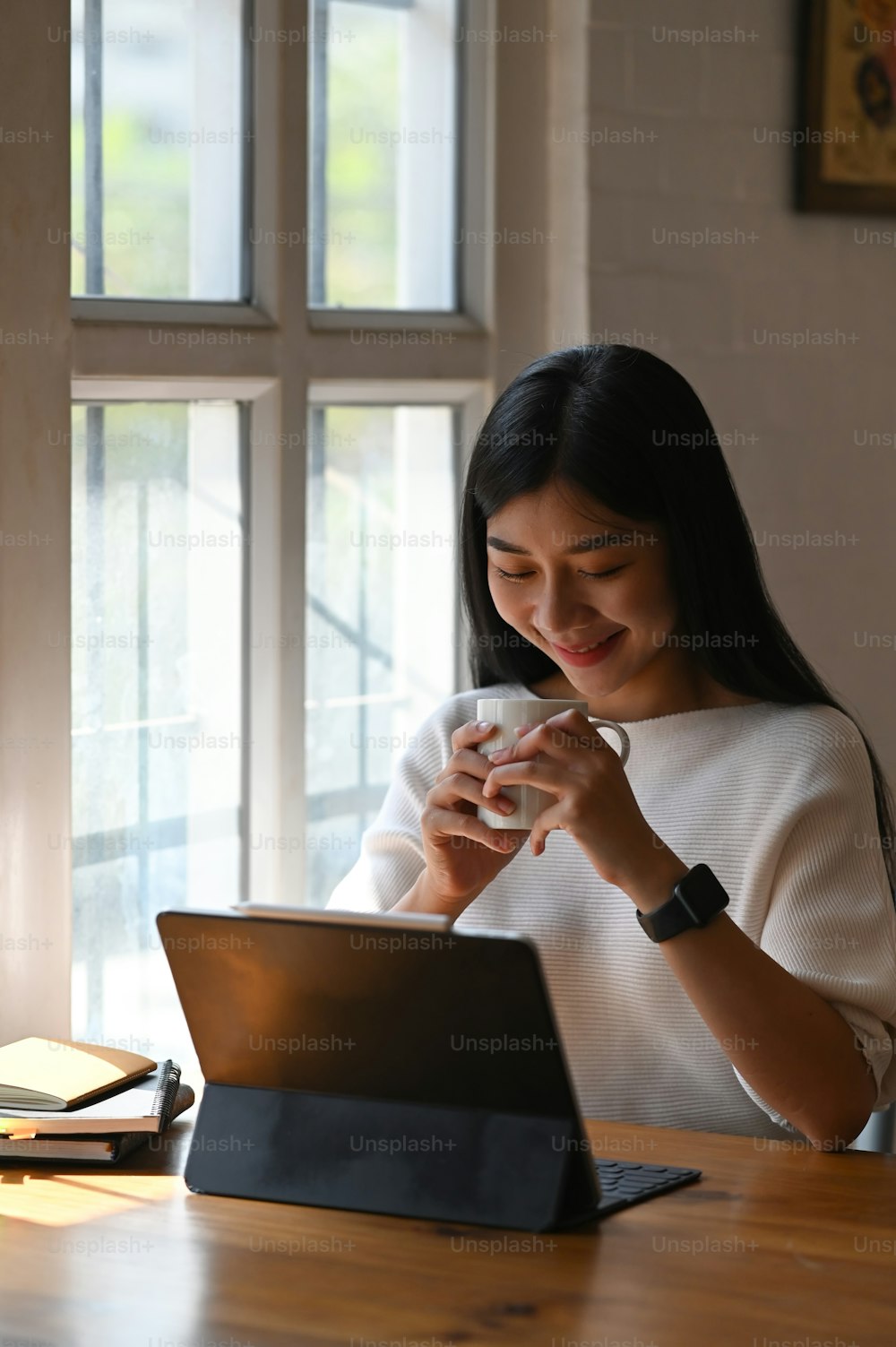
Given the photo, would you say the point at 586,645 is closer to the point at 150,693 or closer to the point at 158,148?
the point at 150,693

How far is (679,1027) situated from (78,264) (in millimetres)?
1165

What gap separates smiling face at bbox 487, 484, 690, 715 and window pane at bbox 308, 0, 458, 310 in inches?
31.3

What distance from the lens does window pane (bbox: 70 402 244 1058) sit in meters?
2.08

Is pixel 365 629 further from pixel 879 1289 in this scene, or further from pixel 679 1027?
pixel 879 1289

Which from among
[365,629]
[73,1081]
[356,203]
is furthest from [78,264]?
[73,1081]

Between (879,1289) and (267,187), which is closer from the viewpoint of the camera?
(879,1289)

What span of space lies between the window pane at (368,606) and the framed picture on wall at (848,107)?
2.42 feet

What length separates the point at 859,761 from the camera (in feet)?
5.36

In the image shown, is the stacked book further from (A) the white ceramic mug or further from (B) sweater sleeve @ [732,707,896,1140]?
(B) sweater sleeve @ [732,707,896,1140]

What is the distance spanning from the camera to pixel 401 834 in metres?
1.80

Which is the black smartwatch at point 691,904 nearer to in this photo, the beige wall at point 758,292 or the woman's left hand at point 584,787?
the woman's left hand at point 584,787

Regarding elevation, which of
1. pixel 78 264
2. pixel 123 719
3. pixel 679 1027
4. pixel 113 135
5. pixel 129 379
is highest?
pixel 113 135

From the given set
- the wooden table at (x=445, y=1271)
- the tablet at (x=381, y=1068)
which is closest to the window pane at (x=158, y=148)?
the tablet at (x=381, y=1068)

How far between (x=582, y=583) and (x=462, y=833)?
11.0 inches
